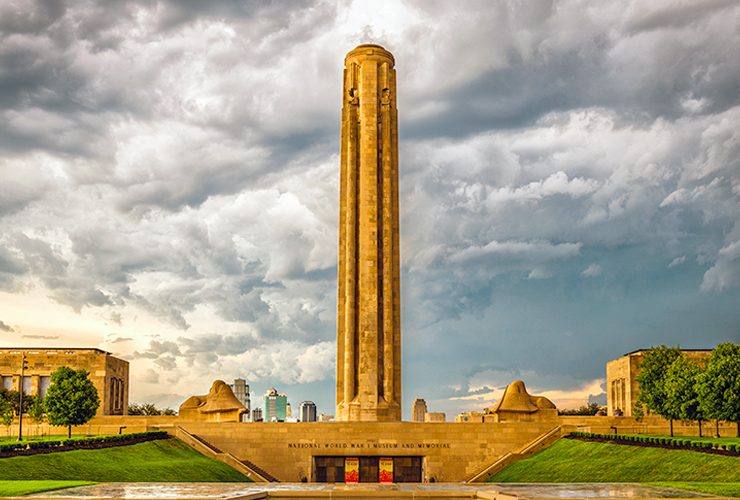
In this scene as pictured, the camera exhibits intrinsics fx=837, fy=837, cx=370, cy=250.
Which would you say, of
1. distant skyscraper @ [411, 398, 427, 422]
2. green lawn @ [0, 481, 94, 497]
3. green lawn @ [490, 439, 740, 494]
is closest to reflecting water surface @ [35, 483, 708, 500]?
green lawn @ [0, 481, 94, 497]

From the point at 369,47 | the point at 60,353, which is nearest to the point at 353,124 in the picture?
the point at 369,47

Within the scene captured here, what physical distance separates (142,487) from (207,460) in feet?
73.9

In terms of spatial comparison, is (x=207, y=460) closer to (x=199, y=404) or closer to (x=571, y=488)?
(x=199, y=404)

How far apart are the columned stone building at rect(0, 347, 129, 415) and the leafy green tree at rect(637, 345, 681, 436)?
50.5 m

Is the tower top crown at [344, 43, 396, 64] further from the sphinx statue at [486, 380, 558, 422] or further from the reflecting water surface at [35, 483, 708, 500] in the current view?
the reflecting water surface at [35, 483, 708, 500]

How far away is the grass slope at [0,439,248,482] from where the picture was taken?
125 feet

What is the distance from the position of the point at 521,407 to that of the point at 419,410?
1348 inches

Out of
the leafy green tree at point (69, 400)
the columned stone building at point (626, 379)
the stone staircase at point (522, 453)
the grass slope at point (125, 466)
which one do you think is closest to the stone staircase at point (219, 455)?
the grass slope at point (125, 466)

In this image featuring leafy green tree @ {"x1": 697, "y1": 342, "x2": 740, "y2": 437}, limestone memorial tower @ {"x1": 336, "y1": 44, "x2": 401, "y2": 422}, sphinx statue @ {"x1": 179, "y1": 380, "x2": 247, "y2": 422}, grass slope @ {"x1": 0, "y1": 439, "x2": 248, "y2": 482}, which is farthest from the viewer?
limestone memorial tower @ {"x1": 336, "y1": 44, "x2": 401, "y2": 422}

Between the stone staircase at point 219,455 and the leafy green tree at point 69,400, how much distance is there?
6863mm

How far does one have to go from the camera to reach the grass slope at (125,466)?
38.2 meters

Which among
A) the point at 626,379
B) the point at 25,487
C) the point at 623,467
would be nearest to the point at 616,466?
the point at 623,467

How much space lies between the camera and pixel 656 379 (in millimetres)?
67250

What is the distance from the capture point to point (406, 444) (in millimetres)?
58625
